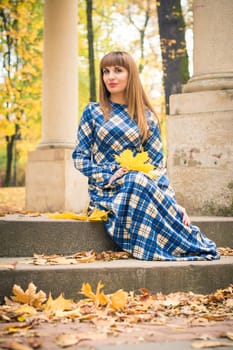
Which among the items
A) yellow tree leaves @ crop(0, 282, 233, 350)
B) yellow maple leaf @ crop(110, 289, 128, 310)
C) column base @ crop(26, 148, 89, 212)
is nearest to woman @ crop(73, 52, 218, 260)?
yellow tree leaves @ crop(0, 282, 233, 350)

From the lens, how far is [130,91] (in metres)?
4.70

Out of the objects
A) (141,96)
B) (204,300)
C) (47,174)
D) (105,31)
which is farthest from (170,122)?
(105,31)

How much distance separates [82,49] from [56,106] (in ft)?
35.1

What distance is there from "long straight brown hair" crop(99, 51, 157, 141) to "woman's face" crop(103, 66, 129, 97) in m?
0.03

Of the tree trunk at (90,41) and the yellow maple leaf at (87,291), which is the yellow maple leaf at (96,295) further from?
the tree trunk at (90,41)

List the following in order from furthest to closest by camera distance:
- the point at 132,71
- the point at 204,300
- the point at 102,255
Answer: the point at 132,71
the point at 102,255
the point at 204,300

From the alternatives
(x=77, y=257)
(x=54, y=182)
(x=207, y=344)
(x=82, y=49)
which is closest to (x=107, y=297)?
(x=77, y=257)

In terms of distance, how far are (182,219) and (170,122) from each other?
194cm

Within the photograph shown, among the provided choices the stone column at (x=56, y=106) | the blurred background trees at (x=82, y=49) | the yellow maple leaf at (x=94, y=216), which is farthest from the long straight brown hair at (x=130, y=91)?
the blurred background trees at (x=82, y=49)

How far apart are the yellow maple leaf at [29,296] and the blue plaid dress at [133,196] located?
96cm

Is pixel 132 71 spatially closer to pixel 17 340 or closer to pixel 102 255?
pixel 102 255

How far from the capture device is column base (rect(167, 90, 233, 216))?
5.69 metres

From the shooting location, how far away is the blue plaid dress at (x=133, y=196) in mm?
4176

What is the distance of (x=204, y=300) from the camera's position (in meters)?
3.74
